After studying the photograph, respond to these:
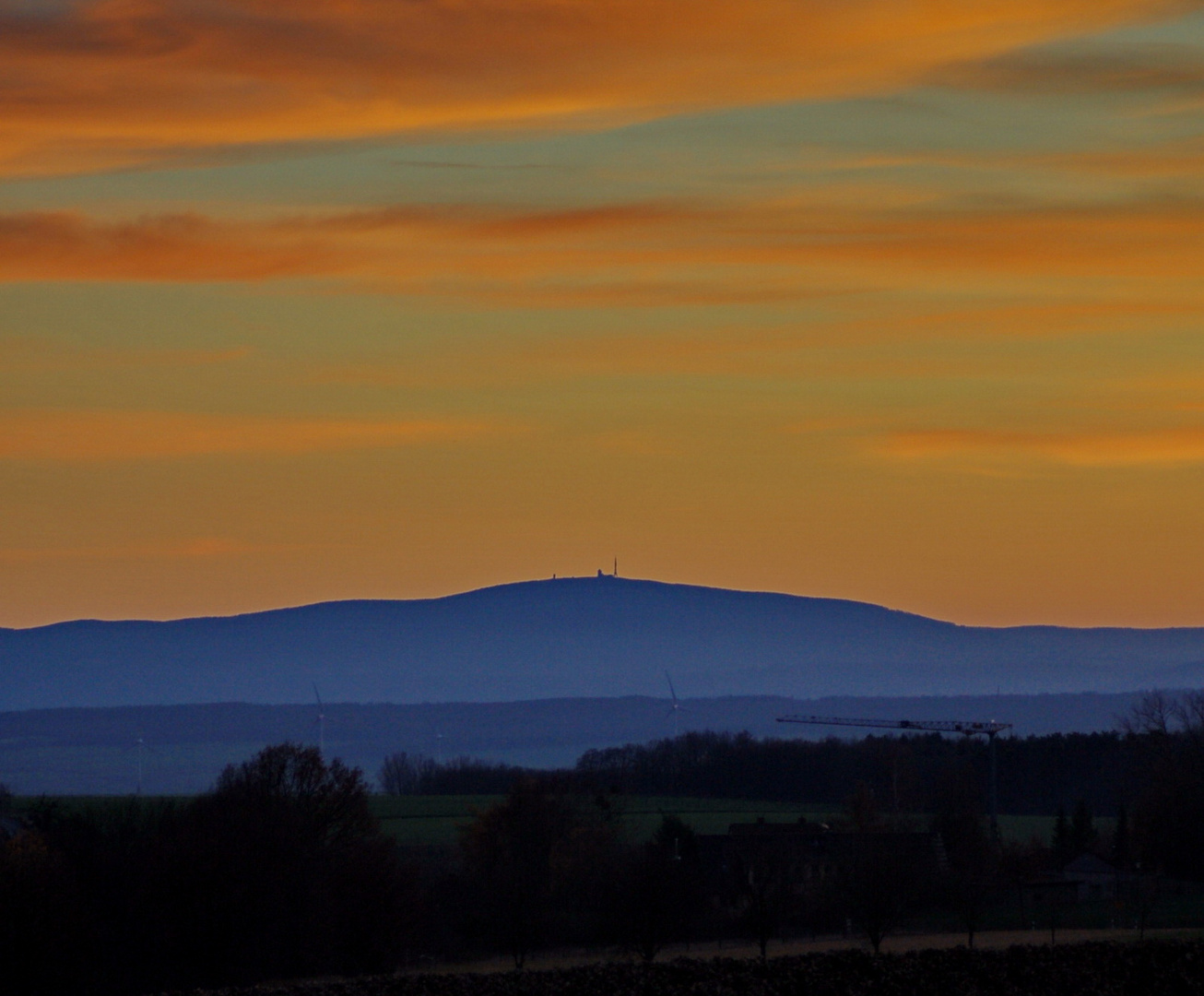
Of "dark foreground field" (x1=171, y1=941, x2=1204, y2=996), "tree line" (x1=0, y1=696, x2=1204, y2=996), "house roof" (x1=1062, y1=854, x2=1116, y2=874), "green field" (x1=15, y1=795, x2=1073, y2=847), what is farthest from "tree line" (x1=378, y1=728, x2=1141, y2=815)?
"dark foreground field" (x1=171, y1=941, x2=1204, y2=996)

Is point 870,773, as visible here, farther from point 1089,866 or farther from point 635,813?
point 1089,866

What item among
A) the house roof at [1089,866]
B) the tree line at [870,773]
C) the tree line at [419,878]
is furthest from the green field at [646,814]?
the house roof at [1089,866]

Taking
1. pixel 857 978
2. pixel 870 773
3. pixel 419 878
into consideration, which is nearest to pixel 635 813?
Answer: pixel 870 773

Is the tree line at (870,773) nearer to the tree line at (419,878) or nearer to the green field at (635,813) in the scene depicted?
the green field at (635,813)

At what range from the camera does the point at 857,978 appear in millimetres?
48031

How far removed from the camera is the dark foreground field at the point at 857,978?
46.1 m

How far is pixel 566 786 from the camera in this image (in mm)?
114688

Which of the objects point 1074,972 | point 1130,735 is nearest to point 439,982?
point 1074,972

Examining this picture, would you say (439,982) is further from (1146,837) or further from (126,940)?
(1146,837)

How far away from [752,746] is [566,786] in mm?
42435

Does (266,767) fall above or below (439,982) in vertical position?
above

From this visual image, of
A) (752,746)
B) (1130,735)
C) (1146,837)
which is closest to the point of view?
(1146,837)

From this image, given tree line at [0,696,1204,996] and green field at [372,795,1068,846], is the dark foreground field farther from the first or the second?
green field at [372,795,1068,846]

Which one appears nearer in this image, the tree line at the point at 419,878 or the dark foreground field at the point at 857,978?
the dark foreground field at the point at 857,978
